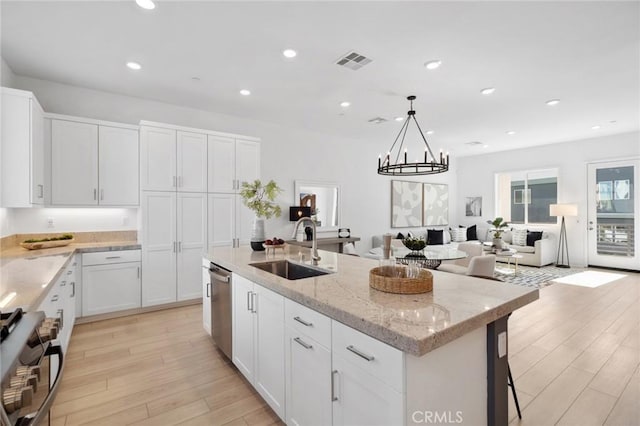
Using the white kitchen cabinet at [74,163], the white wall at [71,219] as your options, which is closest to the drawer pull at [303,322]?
the white kitchen cabinet at [74,163]

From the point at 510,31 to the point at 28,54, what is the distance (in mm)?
4733

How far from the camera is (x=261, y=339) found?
6.72 ft

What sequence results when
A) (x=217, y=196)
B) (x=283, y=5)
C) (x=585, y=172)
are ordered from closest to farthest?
1. (x=283, y=5)
2. (x=217, y=196)
3. (x=585, y=172)

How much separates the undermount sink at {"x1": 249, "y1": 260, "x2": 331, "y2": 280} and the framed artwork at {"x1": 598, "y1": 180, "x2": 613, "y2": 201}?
780cm

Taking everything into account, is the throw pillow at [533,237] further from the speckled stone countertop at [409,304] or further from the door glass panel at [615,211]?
the speckled stone countertop at [409,304]

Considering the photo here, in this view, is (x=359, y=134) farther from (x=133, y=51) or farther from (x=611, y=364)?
(x=611, y=364)

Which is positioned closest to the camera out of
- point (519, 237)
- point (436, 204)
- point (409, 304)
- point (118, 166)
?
point (409, 304)

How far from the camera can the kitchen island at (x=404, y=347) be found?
1124mm

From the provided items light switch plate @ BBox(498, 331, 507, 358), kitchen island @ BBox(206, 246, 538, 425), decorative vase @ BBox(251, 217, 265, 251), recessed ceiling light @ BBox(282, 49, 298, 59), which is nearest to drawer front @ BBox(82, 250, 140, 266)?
decorative vase @ BBox(251, 217, 265, 251)

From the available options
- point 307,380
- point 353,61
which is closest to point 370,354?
point 307,380

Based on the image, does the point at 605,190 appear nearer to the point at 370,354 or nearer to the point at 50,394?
the point at 370,354

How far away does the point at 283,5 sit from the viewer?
2404 millimetres

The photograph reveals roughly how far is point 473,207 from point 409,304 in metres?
8.56

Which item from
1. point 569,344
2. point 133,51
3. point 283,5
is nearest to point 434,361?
point 283,5
